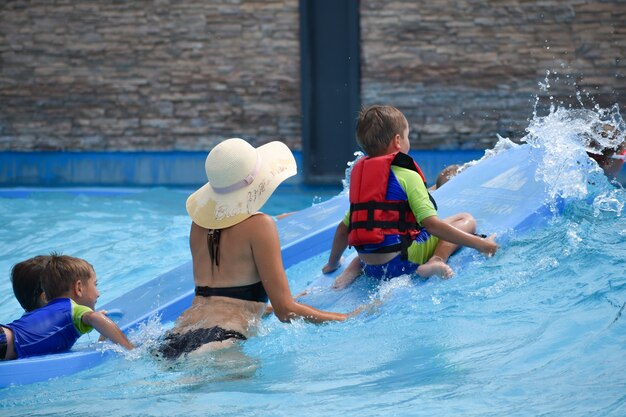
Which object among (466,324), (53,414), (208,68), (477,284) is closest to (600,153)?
(477,284)

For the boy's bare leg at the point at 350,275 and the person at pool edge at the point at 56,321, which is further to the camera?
the boy's bare leg at the point at 350,275

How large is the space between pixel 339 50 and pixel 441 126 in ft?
4.86

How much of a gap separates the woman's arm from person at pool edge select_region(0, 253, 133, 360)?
760 mm

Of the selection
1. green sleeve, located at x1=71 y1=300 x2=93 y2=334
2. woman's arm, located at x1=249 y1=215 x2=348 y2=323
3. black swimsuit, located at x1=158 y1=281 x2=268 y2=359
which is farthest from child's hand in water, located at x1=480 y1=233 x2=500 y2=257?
green sleeve, located at x1=71 y1=300 x2=93 y2=334

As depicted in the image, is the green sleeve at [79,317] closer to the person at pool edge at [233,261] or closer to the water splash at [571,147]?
the person at pool edge at [233,261]

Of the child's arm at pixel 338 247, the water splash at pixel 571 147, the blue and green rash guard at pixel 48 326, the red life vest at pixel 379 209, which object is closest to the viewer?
the blue and green rash guard at pixel 48 326

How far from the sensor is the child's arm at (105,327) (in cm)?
434

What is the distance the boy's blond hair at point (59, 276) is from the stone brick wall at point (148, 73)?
6.50 m

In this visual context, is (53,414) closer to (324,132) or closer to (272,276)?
(272,276)

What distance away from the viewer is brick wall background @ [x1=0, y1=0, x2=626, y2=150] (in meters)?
10.4

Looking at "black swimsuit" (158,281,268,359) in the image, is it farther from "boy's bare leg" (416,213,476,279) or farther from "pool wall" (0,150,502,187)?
"pool wall" (0,150,502,187)

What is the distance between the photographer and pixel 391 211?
488cm

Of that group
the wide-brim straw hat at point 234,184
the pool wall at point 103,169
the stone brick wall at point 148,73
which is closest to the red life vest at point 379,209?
the wide-brim straw hat at point 234,184

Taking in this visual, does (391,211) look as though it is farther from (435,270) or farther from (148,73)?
(148,73)
